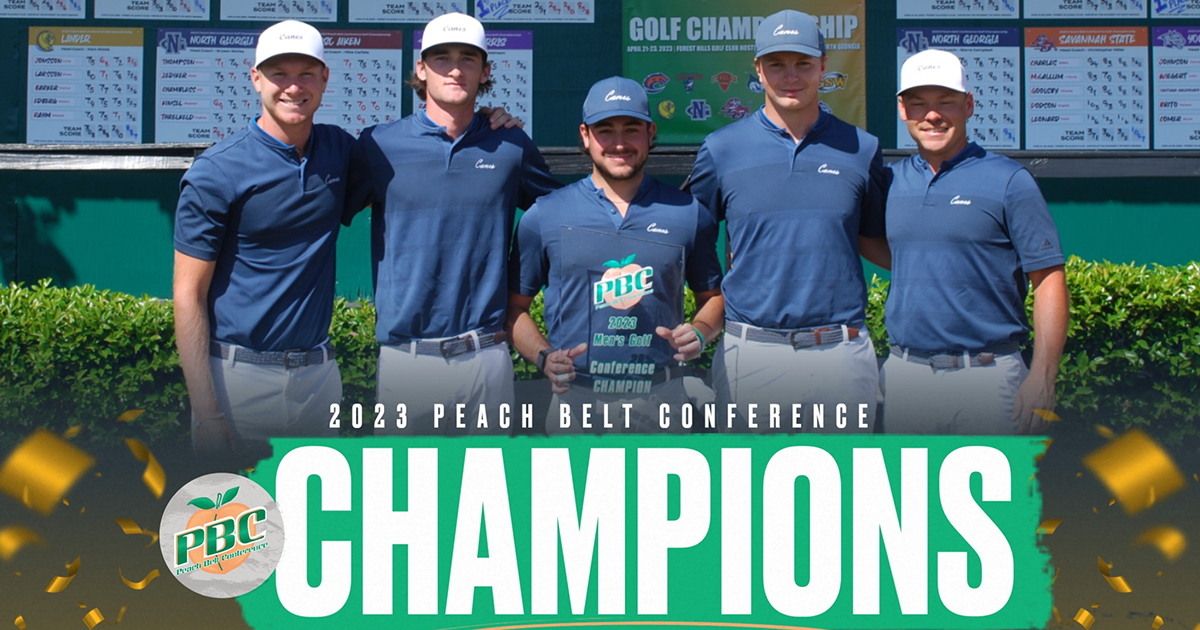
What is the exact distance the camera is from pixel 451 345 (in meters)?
Result: 4.19

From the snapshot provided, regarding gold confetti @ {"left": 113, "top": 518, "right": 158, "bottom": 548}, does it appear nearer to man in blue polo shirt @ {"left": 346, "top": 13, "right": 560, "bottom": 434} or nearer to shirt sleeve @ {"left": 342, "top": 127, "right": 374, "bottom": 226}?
man in blue polo shirt @ {"left": 346, "top": 13, "right": 560, "bottom": 434}

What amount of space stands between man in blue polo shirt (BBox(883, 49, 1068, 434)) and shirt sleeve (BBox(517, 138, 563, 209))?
1.36 metres

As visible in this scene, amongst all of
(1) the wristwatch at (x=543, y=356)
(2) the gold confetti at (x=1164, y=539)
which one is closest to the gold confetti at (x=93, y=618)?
(1) the wristwatch at (x=543, y=356)

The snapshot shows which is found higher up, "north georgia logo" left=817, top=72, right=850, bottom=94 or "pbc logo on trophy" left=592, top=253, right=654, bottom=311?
"north georgia logo" left=817, top=72, right=850, bottom=94

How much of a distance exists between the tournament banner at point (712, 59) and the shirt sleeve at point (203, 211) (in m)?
4.15

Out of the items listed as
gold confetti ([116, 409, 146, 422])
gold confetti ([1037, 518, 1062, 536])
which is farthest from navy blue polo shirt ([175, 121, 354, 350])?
gold confetti ([1037, 518, 1062, 536])

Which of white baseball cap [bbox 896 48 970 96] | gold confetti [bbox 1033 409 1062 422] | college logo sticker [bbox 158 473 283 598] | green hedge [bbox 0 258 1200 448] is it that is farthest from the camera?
green hedge [bbox 0 258 1200 448]

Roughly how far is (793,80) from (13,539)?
341cm

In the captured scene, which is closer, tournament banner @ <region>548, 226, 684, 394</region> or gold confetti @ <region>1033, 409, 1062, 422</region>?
gold confetti @ <region>1033, 409, 1062, 422</region>

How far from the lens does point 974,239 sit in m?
4.07

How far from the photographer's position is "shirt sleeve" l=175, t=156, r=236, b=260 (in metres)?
3.99

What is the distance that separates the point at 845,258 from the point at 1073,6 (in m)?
4.74

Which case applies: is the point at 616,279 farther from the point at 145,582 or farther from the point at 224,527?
the point at 145,582

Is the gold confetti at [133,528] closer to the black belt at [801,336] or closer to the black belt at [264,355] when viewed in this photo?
the black belt at [264,355]
